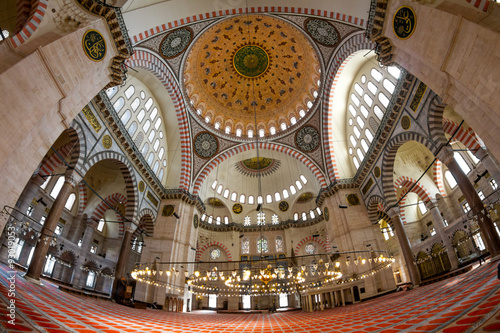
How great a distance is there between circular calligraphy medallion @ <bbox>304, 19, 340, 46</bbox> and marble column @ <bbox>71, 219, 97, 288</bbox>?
17554mm

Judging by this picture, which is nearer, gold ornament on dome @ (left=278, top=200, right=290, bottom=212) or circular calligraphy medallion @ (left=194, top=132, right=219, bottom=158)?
circular calligraphy medallion @ (left=194, top=132, right=219, bottom=158)

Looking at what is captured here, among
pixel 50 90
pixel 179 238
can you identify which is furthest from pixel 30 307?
pixel 179 238

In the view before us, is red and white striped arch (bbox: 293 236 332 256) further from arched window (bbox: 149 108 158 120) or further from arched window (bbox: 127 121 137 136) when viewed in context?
arched window (bbox: 127 121 137 136)

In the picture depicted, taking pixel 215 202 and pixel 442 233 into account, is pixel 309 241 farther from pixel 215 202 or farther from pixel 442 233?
pixel 442 233

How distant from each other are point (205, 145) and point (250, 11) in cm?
914

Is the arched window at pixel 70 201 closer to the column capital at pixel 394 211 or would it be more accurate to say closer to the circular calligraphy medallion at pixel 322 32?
the circular calligraphy medallion at pixel 322 32

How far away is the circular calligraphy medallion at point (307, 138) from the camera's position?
17344mm

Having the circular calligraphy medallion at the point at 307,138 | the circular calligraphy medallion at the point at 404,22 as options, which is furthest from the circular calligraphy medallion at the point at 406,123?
the circular calligraphy medallion at the point at 307,138

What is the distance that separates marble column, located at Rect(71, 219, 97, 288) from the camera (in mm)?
15348

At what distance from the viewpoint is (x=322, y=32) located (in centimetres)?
1267

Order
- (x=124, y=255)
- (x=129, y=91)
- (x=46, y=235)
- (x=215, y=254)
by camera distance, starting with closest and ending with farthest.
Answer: (x=46, y=235), (x=124, y=255), (x=129, y=91), (x=215, y=254)

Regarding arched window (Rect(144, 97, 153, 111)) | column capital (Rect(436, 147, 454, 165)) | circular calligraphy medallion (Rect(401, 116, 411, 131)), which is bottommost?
column capital (Rect(436, 147, 454, 165))

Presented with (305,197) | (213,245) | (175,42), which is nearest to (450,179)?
(305,197)

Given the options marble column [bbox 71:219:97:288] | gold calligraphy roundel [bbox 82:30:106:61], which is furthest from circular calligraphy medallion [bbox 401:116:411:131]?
marble column [bbox 71:219:97:288]
